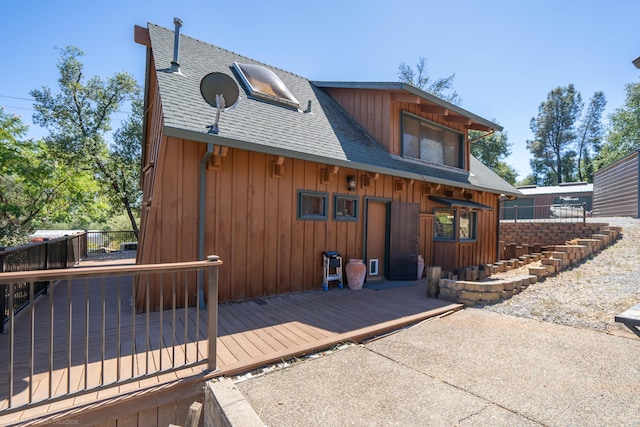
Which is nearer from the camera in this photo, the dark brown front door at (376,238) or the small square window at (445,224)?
the dark brown front door at (376,238)

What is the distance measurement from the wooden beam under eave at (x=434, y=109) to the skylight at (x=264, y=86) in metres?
3.29

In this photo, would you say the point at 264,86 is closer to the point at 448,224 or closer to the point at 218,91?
the point at 218,91

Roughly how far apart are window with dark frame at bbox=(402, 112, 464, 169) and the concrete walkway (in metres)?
5.05

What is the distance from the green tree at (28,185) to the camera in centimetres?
937

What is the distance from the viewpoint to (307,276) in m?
5.52

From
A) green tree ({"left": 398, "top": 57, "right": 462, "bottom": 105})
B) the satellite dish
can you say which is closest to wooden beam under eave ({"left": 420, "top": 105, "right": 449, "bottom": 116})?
the satellite dish

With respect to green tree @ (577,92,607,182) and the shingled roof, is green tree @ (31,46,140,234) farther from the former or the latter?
green tree @ (577,92,607,182)

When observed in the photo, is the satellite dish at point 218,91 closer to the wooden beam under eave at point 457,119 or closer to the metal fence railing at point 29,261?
the metal fence railing at point 29,261

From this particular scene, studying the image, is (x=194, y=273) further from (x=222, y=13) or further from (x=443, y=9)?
(x=443, y=9)

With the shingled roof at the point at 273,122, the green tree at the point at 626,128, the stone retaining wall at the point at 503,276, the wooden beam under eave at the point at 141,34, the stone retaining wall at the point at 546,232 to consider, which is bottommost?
the stone retaining wall at the point at 503,276

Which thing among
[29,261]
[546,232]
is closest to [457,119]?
[546,232]

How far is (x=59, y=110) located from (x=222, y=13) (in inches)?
450

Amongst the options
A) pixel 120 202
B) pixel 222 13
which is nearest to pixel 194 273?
pixel 222 13

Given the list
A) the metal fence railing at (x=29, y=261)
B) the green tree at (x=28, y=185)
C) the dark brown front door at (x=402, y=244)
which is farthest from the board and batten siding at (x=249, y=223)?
the green tree at (x=28, y=185)
